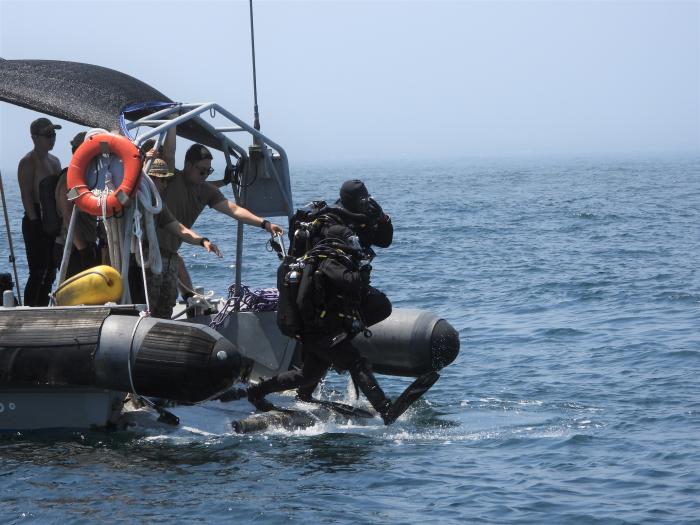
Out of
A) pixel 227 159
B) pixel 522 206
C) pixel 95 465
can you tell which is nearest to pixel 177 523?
pixel 95 465

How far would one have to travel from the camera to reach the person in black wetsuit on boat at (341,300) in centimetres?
839

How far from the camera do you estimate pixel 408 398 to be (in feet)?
29.8

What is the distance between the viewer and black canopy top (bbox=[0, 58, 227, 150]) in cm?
949

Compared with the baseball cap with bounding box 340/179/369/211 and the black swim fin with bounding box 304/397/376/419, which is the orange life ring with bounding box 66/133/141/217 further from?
the black swim fin with bounding box 304/397/376/419

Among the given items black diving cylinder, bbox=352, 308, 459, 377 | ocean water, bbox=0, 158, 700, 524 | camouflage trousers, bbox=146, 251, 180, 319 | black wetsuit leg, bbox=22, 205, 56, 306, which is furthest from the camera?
black wetsuit leg, bbox=22, 205, 56, 306

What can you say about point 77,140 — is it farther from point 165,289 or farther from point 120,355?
point 120,355

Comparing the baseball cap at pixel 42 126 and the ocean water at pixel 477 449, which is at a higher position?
the baseball cap at pixel 42 126

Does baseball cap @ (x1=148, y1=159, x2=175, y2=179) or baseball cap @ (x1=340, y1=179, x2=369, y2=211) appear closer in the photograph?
baseball cap @ (x1=340, y1=179, x2=369, y2=211)

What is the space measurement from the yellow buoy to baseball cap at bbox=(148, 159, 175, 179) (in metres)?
0.99

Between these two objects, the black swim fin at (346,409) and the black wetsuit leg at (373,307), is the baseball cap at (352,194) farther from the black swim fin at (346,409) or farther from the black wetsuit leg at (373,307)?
the black swim fin at (346,409)

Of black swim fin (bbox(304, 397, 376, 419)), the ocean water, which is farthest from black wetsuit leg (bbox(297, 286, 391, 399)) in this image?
the ocean water

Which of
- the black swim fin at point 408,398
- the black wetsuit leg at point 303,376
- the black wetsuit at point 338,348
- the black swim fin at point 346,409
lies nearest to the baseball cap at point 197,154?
the black wetsuit at point 338,348

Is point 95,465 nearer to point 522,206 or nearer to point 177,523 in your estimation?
point 177,523

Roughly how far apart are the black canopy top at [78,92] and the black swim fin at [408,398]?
281cm
